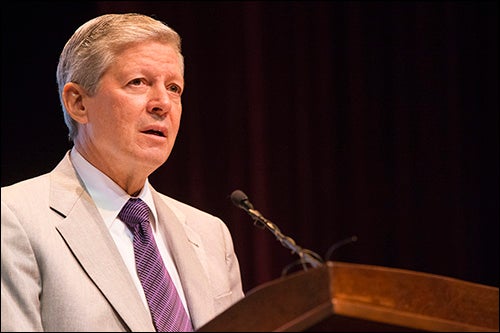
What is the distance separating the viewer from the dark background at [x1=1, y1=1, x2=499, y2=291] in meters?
4.18

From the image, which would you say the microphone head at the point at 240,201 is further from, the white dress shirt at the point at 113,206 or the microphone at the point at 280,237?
the white dress shirt at the point at 113,206

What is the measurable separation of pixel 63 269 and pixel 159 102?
0.57 meters

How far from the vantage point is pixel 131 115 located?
2268 millimetres

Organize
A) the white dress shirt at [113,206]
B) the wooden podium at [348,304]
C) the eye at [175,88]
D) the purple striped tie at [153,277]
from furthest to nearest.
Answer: the eye at [175,88]
the white dress shirt at [113,206]
the purple striped tie at [153,277]
the wooden podium at [348,304]

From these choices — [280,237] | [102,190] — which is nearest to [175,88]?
[102,190]

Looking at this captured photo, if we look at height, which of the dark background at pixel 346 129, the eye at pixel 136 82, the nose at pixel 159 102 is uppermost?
the eye at pixel 136 82

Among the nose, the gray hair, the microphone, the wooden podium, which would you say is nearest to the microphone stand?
the microphone

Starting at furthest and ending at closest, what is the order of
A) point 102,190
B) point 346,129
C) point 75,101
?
point 346,129
point 75,101
point 102,190

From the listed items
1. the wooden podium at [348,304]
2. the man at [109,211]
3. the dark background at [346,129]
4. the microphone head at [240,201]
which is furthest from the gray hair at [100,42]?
the dark background at [346,129]

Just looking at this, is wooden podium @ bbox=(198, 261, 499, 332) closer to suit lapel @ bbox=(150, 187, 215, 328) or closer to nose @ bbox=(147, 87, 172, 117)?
suit lapel @ bbox=(150, 187, 215, 328)

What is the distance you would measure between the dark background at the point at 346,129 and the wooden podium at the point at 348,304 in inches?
104

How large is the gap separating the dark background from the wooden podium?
2.63 metres

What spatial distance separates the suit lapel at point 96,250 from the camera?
196 centimetres

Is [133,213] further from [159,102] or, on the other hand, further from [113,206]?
[159,102]
